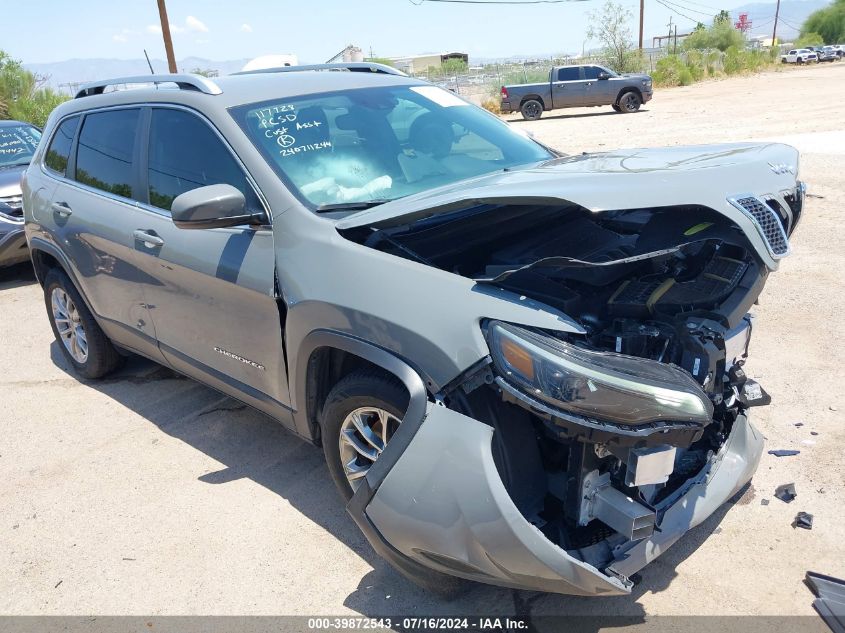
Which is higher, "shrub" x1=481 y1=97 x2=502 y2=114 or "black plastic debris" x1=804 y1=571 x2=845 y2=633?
"black plastic debris" x1=804 y1=571 x2=845 y2=633

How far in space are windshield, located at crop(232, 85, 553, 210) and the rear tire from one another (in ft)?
70.4

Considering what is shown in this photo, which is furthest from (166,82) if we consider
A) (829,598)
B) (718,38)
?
(718,38)

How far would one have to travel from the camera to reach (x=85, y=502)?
3.72 metres

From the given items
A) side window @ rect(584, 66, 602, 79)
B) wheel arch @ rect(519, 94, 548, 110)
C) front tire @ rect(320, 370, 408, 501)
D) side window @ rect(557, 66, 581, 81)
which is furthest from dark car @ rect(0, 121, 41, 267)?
side window @ rect(584, 66, 602, 79)

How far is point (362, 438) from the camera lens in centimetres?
293

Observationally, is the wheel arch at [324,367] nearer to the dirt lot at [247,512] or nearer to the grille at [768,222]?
the dirt lot at [247,512]

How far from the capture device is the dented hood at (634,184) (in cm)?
238

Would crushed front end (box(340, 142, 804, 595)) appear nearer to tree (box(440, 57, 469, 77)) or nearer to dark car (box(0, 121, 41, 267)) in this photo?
dark car (box(0, 121, 41, 267))

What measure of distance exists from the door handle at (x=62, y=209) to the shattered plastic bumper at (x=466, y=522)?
312 cm

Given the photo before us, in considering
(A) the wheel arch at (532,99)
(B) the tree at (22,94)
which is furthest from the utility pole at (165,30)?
(A) the wheel arch at (532,99)

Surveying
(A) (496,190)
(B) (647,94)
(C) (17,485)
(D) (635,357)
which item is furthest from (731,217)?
(B) (647,94)

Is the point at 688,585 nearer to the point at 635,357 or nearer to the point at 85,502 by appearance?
the point at 635,357

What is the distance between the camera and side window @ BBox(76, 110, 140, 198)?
13.5 feet

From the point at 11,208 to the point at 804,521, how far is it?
812 centimetres
